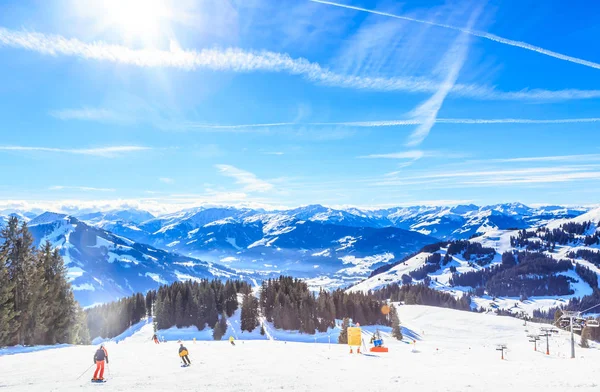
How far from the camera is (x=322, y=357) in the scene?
128 feet

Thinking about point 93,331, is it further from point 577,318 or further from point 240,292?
point 577,318

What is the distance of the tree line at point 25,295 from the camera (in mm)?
50688

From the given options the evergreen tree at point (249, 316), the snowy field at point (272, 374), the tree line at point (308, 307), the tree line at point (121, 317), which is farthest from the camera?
the tree line at point (121, 317)

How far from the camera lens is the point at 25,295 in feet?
185

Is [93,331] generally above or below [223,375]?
below

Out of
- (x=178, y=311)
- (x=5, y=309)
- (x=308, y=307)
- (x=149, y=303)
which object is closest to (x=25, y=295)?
(x=5, y=309)

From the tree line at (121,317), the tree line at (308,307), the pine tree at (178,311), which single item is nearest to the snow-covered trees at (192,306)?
the pine tree at (178,311)

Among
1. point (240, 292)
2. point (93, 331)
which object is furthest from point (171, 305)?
point (93, 331)

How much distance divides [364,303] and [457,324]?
123 ft

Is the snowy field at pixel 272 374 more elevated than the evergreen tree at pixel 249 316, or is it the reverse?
the snowy field at pixel 272 374

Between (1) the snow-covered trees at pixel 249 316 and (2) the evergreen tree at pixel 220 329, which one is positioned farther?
(1) the snow-covered trees at pixel 249 316

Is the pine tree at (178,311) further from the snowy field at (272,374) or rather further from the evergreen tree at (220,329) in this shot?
the snowy field at (272,374)

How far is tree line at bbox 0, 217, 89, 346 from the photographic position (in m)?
50.7

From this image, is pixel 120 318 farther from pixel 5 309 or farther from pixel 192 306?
pixel 5 309
